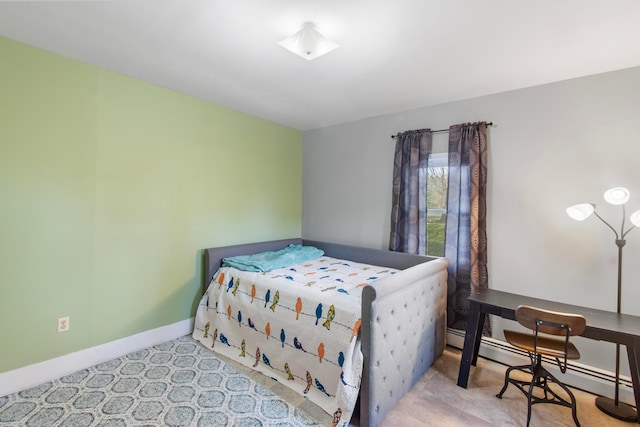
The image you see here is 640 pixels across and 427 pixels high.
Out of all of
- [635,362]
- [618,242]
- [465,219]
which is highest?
[465,219]

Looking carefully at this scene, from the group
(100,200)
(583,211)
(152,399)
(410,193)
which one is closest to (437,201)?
(410,193)

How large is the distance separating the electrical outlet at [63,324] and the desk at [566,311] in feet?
9.84

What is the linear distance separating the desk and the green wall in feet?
8.10

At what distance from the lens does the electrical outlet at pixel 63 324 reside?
2170mm

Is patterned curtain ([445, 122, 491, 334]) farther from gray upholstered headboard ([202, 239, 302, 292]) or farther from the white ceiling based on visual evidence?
gray upholstered headboard ([202, 239, 302, 292])

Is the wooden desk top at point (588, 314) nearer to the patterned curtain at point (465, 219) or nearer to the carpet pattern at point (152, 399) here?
the patterned curtain at point (465, 219)

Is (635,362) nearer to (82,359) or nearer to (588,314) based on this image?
(588,314)

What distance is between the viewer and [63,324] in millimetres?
2186

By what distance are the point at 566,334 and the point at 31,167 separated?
367 centimetres

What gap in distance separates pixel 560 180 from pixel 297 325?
238cm

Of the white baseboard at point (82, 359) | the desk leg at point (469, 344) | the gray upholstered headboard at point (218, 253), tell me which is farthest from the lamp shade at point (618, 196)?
the white baseboard at point (82, 359)

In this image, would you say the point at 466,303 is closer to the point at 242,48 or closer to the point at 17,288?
the point at 242,48

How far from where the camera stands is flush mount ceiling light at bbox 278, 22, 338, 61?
168 cm

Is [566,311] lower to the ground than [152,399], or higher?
higher
